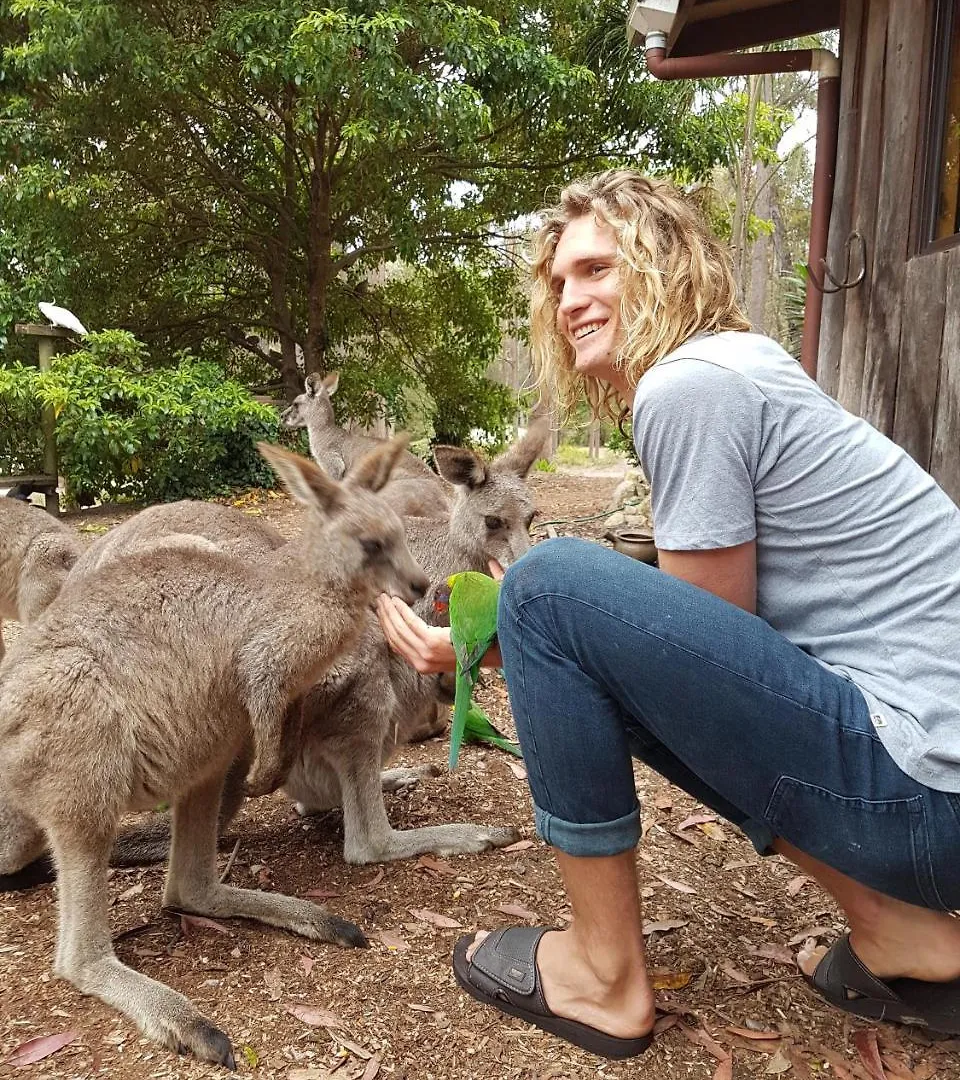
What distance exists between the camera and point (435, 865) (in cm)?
249

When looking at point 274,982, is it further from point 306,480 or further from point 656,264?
point 656,264

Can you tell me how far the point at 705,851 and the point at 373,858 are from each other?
2.84 feet

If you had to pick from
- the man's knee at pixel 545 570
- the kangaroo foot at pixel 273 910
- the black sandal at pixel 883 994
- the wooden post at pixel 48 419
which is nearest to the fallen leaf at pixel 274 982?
the kangaroo foot at pixel 273 910

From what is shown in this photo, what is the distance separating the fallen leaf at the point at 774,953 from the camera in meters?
1.98

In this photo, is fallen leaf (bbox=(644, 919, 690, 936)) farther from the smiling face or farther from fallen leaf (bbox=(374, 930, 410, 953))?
the smiling face

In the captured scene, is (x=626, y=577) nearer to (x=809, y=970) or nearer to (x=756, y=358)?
(x=756, y=358)

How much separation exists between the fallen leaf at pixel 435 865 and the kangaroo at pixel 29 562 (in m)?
2.06

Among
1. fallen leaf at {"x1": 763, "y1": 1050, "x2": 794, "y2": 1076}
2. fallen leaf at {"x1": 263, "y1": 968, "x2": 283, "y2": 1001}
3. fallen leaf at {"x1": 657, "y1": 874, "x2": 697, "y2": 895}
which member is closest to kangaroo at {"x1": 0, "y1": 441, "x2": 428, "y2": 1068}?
fallen leaf at {"x1": 263, "y1": 968, "x2": 283, "y2": 1001}

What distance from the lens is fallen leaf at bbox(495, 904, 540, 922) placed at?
2178 mm

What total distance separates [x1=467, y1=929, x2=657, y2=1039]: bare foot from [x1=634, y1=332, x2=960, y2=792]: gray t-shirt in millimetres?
645

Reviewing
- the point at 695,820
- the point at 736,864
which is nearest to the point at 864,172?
the point at 695,820

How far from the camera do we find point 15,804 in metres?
1.95

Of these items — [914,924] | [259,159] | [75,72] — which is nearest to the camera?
[914,924]

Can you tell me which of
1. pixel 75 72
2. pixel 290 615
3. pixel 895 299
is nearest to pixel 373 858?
pixel 290 615
